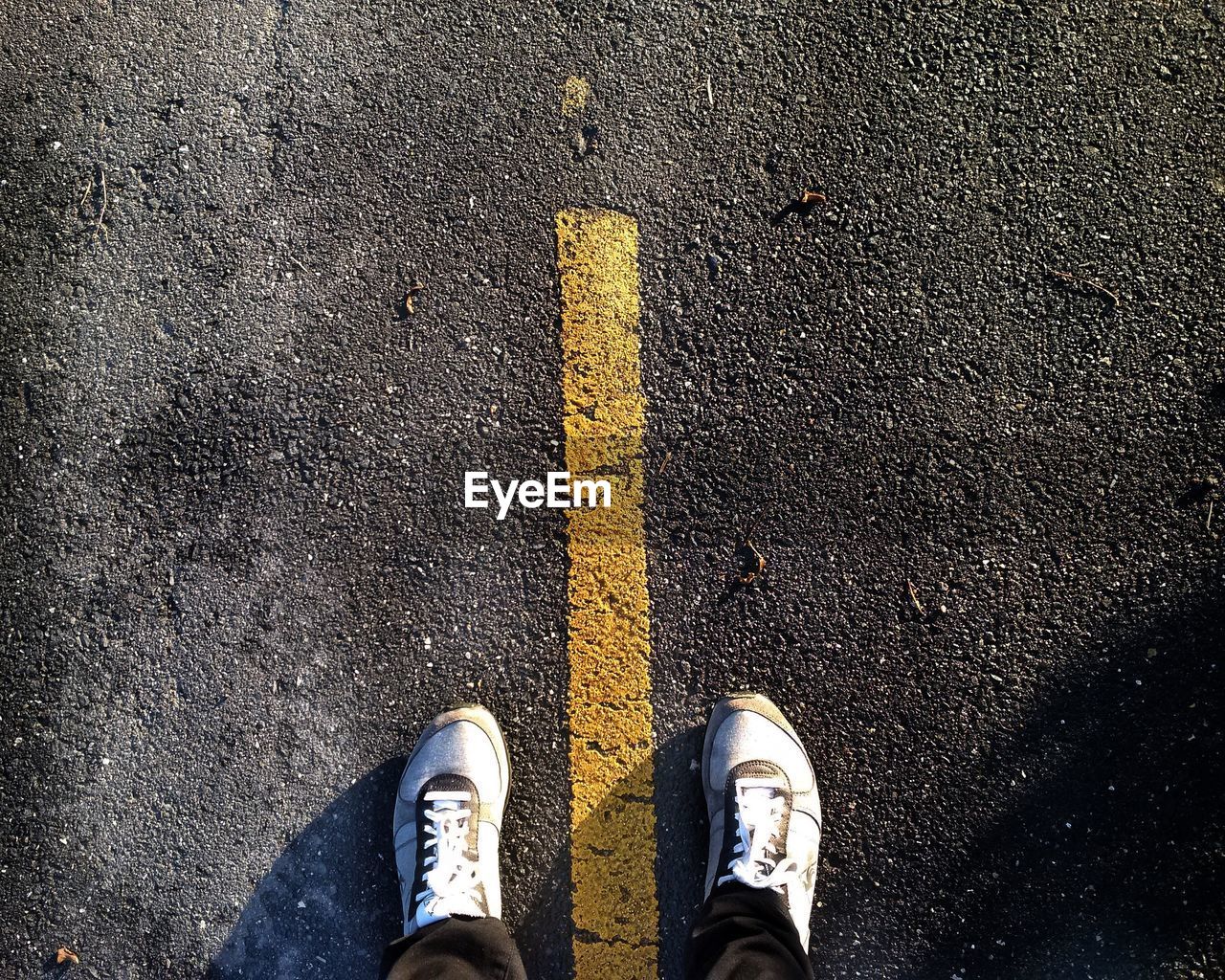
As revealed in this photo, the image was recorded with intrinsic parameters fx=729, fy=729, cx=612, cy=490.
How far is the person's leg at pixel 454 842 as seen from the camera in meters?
1.85

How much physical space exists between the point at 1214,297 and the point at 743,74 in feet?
5.00

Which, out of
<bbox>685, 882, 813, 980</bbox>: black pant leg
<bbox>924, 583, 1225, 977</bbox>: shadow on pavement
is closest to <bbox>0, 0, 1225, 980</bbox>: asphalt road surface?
<bbox>924, 583, 1225, 977</bbox>: shadow on pavement

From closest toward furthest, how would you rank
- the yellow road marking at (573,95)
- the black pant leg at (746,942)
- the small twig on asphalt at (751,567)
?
the black pant leg at (746,942) → the small twig on asphalt at (751,567) → the yellow road marking at (573,95)

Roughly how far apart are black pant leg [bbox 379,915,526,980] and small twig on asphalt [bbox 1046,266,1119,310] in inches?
94.1

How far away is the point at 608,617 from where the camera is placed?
2.02m

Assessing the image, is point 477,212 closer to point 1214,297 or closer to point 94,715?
point 94,715

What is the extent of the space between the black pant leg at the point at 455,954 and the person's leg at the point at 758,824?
47cm

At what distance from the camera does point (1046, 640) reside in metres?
2.03

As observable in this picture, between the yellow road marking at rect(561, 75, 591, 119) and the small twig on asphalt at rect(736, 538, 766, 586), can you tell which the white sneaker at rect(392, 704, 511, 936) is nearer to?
the small twig on asphalt at rect(736, 538, 766, 586)

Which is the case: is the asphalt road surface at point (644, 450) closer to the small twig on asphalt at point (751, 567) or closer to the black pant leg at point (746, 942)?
the small twig on asphalt at point (751, 567)

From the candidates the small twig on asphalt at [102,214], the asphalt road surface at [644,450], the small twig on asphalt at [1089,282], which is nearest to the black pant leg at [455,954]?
the asphalt road surface at [644,450]

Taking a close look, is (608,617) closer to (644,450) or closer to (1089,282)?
(644,450)

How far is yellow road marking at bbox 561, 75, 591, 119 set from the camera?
2152 millimetres

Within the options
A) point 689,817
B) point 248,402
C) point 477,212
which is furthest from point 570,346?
point 689,817
